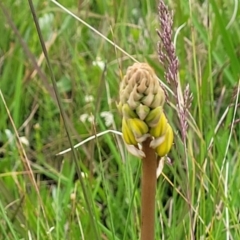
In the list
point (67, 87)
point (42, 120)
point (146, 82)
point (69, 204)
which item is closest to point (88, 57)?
point (67, 87)

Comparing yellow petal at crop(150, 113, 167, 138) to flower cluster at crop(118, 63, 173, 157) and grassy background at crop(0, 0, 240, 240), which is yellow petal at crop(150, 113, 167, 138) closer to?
flower cluster at crop(118, 63, 173, 157)

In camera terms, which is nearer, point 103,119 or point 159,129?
point 159,129

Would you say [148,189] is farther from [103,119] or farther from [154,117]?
[103,119]

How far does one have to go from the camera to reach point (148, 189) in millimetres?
469

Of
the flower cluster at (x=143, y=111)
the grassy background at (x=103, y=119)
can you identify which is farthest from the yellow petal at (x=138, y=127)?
the grassy background at (x=103, y=119)

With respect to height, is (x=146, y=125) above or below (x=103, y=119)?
above

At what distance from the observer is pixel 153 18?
1.75m

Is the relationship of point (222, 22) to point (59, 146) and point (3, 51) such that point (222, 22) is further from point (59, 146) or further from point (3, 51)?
point (3, 51)

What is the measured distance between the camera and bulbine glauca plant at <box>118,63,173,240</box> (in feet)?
1.46

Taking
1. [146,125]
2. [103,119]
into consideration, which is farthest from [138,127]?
[103,119]

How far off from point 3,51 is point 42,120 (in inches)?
11.7

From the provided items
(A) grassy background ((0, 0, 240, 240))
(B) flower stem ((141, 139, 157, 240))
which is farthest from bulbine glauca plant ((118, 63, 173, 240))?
(A) grassy background ((0, 0, 240, 240))

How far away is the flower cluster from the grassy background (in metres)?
0.44

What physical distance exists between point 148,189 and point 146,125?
0.16 ft
